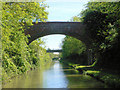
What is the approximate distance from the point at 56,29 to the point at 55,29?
145 millimetres

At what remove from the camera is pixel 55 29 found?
25750 mm

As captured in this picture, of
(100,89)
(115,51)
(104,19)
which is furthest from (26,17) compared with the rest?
(104,19)

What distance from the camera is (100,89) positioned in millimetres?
9758

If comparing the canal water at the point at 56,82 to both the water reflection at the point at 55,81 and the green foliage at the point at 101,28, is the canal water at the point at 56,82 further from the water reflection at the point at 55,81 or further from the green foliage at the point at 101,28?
the green foliage at the point at 101,28

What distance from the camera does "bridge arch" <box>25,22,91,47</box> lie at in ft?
84.0

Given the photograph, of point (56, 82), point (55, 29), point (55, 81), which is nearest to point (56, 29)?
point (55, 29)

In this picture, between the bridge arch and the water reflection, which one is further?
the bridge arch

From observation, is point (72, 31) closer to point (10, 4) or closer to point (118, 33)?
point (118, 33)

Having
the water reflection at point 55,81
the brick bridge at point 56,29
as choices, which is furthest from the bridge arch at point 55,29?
the water reflection at point 55,81

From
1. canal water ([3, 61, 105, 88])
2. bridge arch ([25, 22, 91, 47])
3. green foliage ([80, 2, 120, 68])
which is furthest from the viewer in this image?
bridge arch ([25, 22, 91, 47])

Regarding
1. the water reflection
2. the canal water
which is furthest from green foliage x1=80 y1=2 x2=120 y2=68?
the water reflection

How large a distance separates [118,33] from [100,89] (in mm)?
6479

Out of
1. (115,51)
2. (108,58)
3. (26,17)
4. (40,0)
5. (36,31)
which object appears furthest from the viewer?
(36,31)

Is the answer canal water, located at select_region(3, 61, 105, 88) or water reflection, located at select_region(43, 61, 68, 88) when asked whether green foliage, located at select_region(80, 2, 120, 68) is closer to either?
canal water, located at select_region(3, 61, 105, 88)
